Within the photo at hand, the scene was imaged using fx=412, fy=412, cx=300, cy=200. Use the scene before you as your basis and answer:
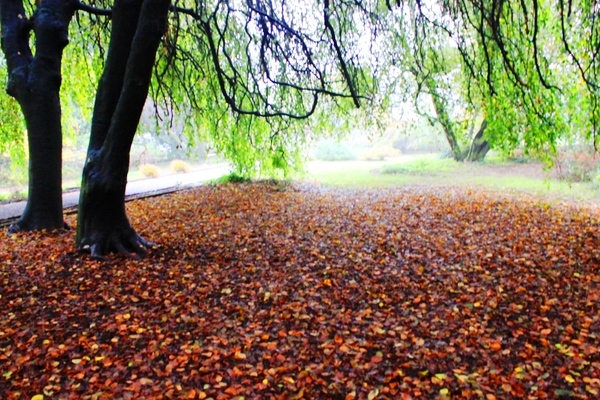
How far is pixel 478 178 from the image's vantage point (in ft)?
43.9

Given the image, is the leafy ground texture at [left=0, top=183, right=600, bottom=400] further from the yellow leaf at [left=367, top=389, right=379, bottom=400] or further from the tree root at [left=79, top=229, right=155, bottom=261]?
the tree root at [left=79, top=229, right=155, bottom=261]

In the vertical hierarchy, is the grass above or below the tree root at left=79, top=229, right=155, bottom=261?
above

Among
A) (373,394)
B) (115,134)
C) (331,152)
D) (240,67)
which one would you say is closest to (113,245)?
(115,134)

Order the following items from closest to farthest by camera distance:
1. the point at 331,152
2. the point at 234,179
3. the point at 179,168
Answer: the point at 234,179 → the point at 179,168 → the point at 331,152

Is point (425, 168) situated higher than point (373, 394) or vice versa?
point (425, 168)

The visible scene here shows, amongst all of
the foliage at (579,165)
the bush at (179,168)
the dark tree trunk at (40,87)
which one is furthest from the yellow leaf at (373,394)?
the bush at (179,168)

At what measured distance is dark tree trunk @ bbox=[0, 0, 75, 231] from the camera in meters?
5.25

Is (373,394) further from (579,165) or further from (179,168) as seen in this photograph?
(179,168)

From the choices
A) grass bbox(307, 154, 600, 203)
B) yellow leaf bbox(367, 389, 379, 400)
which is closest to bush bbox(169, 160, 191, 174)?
grass bbox(307, 154, 600, 203)

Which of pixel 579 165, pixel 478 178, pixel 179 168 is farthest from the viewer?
pixel 179 168

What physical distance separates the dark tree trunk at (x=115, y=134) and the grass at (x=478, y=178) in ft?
24.6

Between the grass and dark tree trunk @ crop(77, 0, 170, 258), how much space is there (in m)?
7.51

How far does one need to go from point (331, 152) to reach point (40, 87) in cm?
2217

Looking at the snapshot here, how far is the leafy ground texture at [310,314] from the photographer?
2457mm
